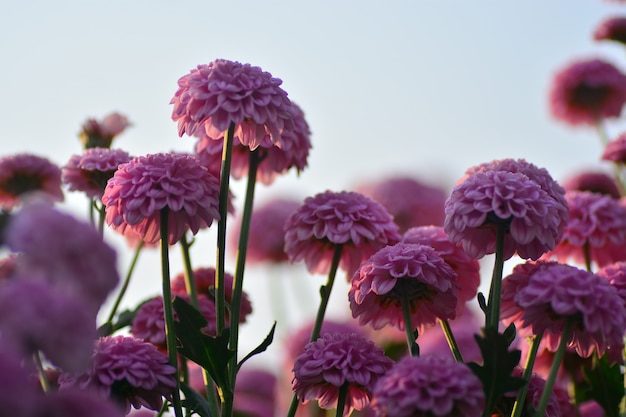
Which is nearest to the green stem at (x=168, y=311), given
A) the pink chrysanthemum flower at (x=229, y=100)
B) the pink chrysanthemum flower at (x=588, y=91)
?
the pink chrysanthemum flower at (x=229, y=100)

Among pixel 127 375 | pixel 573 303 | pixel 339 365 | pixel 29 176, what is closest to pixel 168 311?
pixel 127 375

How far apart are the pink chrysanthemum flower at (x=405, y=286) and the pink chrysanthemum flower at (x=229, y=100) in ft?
1.08

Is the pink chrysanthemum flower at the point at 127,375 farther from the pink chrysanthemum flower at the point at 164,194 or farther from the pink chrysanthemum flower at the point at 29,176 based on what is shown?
the pink chrysanthemum flower at the point at 29,176

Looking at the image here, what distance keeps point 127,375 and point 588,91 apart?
2.89 meters

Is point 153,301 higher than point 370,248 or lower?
lower

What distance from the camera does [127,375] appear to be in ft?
5.51

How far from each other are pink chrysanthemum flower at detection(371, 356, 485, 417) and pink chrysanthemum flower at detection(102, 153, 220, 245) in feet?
1.82

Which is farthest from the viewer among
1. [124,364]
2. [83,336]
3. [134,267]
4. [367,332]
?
[367,332]

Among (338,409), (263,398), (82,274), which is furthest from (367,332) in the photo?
(82,274)

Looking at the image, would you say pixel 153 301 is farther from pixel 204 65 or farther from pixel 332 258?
pixel 204 65

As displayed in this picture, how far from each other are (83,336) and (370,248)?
110cm

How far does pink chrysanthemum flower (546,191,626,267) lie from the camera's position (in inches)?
96.0

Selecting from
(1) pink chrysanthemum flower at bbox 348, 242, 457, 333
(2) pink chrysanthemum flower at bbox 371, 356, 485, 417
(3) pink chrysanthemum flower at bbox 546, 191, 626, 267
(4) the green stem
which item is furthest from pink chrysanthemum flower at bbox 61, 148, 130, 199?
(3) pink chrysanthemum flower at bbox 546, 191, 626, 267

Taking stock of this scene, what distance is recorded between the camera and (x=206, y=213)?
1890mm
